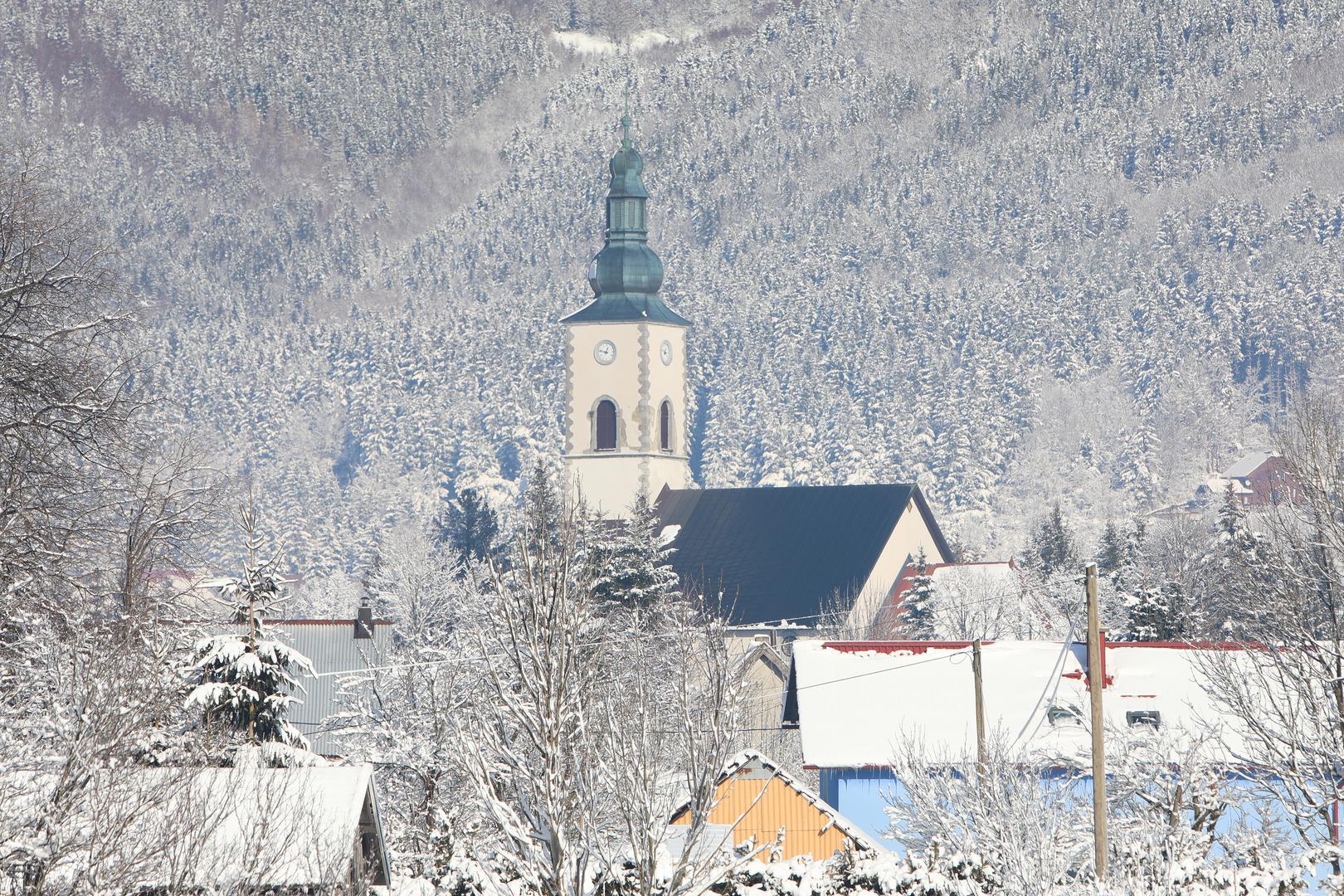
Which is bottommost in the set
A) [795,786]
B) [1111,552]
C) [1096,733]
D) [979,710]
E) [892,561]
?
[795,786]

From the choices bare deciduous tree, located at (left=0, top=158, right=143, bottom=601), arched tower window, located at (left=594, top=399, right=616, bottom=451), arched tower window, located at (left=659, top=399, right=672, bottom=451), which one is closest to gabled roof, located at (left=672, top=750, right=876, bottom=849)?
bare deciduous tree, located at (left=0, top=158, right=143, bottom=601)

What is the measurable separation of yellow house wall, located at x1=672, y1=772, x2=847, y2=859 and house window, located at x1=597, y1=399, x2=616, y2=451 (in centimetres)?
5179

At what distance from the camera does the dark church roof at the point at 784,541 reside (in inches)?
2904

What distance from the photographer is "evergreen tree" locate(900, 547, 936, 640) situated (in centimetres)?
6675

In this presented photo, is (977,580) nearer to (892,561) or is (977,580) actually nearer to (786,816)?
(892,561)

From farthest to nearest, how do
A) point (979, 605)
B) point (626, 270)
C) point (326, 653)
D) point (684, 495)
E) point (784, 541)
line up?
point (626, 270)
point (684, 495)
point (784, 541)
point (979, 605)
point (326, 653)

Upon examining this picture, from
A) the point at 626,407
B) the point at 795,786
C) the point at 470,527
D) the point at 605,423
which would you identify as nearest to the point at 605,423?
the point at 605,423

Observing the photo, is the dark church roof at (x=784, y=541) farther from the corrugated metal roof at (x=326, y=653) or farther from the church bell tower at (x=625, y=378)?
the corrugated metal roof at (x=326, y=653)

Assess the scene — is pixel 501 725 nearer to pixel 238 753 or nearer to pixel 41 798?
pixel 41 798

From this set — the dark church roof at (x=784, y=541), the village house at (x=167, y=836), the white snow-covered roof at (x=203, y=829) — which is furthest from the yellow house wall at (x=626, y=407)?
the village house at (x=167, y=836)

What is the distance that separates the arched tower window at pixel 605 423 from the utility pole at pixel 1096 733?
60.2m

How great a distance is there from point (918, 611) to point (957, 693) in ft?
85.3

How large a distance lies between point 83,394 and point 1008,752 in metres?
15.6

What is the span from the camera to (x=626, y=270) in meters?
89.2
